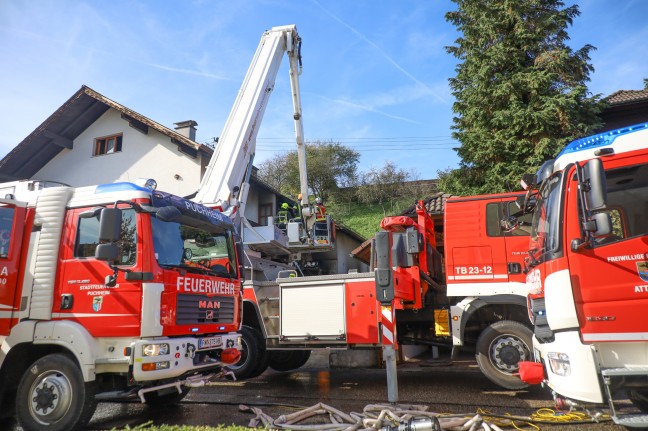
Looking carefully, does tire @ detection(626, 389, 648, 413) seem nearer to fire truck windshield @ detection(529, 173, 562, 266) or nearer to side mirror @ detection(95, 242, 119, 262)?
fire truck windshield @ detection(529, 173, 562, 266)

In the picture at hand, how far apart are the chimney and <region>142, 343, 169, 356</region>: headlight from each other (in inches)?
609

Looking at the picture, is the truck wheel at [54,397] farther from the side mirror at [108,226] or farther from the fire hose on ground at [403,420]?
the fire hose on ground at [403,420]

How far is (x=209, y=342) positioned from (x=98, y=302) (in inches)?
55.3

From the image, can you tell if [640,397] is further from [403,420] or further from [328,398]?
[328,398]

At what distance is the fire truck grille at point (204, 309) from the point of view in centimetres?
536

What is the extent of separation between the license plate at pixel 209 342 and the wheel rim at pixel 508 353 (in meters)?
3.96

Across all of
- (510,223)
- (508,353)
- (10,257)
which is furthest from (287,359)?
(10,257)

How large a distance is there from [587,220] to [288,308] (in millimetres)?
5105

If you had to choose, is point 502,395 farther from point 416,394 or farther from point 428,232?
point 428,232

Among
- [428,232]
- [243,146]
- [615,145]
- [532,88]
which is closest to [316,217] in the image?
[243,146]

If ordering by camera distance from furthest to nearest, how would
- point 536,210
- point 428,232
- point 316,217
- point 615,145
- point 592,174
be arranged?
point 316,217, point 428,232, point 536,210, point 615,145, point 592,174

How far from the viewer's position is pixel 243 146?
31.5ft

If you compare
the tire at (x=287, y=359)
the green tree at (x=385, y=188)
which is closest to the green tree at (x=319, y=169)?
the green tree at (x=385, y=188)

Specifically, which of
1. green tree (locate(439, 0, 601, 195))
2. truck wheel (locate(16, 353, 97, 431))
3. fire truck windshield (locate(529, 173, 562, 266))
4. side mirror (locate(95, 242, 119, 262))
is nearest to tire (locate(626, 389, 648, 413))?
fire truck windshield (locate(529, 173, 562, 266))
